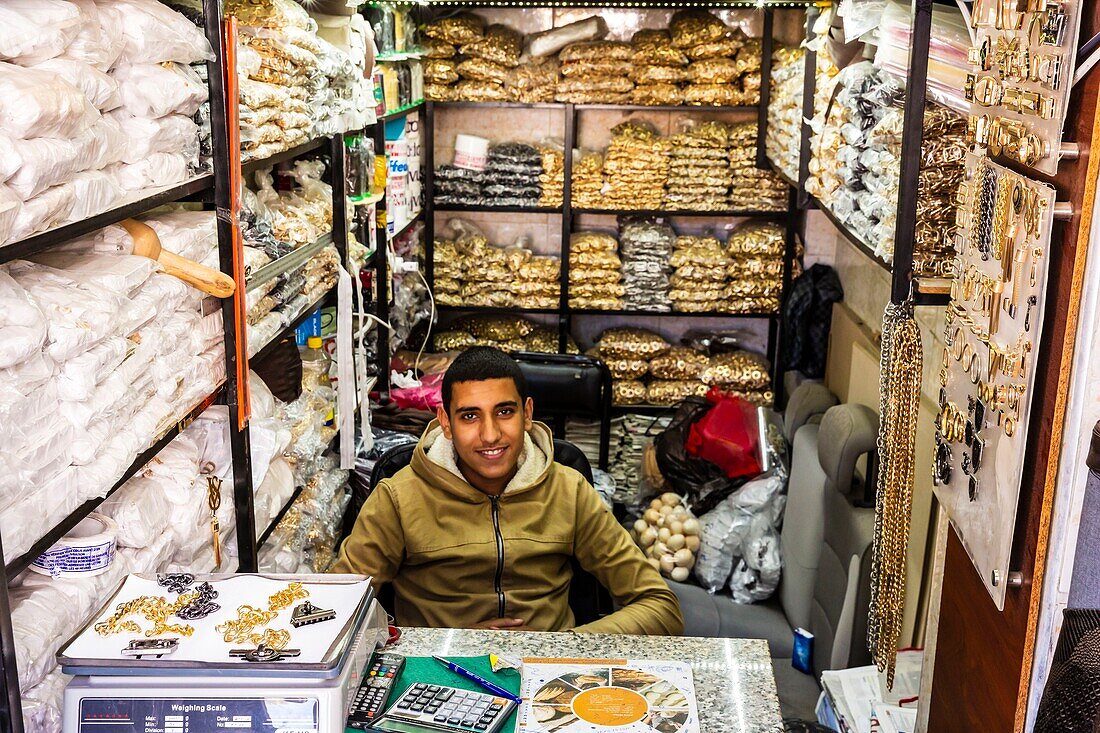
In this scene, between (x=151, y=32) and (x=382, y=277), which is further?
(x=382, y=277)

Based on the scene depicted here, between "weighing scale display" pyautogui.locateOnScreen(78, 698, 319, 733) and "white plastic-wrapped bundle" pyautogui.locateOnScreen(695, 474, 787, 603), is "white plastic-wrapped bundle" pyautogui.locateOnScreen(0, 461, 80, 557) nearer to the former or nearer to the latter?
"weighing scale display" pyautogui.locateOnScreen(78, 698, 319, 733)

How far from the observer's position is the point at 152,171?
70.2 inches

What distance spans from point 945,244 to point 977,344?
78cm

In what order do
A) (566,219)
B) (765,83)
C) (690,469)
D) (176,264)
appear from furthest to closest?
(566,219)
(765,83)
(690,469)
(176,264)

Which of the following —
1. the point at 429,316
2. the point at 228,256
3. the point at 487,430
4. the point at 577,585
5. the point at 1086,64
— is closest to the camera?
the point at 1086,64

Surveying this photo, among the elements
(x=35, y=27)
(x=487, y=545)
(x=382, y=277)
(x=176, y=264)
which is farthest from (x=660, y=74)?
(x=35, y=27)

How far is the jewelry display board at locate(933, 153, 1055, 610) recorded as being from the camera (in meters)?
1.28

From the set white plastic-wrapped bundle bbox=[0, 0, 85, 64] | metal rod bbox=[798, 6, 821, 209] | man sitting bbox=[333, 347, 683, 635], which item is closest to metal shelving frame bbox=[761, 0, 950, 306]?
man sitting bbox=[333, 347, 683, 635]

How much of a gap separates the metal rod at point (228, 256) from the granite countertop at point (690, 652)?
1.92 ft

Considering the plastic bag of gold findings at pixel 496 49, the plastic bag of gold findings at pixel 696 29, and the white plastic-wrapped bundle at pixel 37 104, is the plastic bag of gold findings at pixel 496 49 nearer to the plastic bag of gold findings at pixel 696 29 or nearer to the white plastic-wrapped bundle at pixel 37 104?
the plastic bag of gold findings at pixel 696 29

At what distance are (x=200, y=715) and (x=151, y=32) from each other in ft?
3.67

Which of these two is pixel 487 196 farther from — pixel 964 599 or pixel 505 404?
pixel 964 599

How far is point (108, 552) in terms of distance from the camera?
1.62 metres

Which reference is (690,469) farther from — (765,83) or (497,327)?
(765,83)
